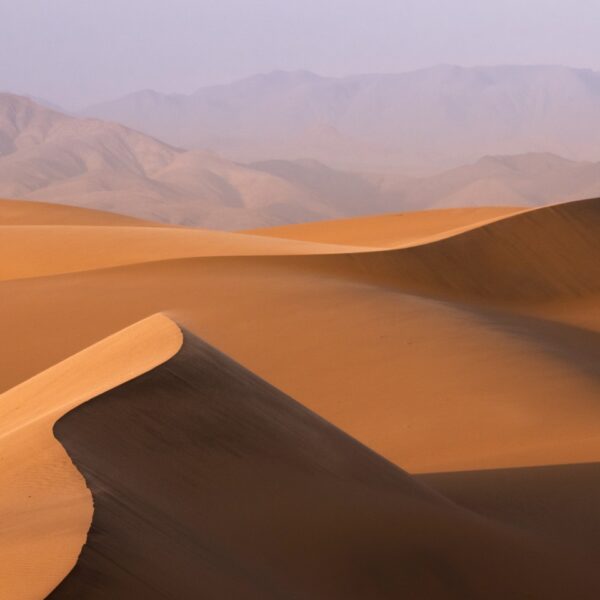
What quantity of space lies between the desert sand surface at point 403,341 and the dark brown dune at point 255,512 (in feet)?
0.12

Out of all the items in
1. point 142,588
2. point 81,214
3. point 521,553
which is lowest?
point 81,214

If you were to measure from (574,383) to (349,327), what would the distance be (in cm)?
300

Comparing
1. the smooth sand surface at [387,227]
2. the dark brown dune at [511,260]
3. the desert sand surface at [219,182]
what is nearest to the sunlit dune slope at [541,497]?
the dark brown dune at [511,260]

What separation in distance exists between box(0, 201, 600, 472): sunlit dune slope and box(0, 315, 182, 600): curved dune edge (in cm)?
261

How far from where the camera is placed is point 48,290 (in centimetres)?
1684

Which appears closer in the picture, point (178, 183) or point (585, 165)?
point (178, 183)

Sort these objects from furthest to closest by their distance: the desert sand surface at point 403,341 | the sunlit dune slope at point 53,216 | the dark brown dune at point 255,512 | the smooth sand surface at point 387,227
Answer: the sunlit dune slope at point 53,216
the smooth sand surface at point 387,227
the desert sand surface at point 403,341
the dark brown dune at point 255,512

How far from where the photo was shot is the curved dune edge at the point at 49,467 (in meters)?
4.16

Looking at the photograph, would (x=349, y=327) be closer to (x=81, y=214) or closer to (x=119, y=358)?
(x=119, y=358)

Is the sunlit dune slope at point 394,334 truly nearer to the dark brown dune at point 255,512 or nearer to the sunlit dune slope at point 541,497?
the sunlit dune slope at point 541,497

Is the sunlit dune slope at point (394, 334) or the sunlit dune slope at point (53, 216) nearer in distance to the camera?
the sunlit dune slope at point (394, 334)

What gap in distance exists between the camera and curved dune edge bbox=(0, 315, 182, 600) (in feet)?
13.6

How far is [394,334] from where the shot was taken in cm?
1397

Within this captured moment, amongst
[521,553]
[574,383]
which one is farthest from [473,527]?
[574,383]
